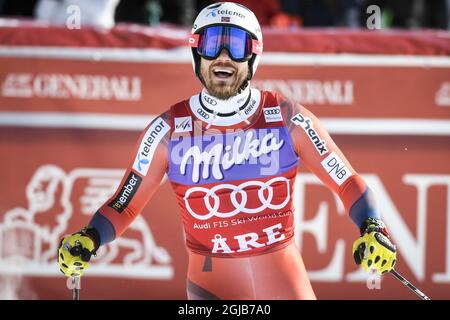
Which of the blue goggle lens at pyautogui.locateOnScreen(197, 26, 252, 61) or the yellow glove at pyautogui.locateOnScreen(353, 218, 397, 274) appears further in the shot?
the blue goggle lens at pyautogui.locateOnScreen(197, 26, 252, 61)

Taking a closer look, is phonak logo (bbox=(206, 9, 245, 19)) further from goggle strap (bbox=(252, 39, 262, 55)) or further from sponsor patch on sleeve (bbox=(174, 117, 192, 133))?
sponsor patch on sleeve (bbox=(174, 117, 192, 133))

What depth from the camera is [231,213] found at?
5297 millimetres

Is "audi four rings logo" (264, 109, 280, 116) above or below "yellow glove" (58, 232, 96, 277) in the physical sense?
above

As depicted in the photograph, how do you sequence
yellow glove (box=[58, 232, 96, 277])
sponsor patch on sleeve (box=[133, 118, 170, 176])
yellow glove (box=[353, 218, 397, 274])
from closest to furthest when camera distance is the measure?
yellow glove (box=[353, 218, 397, 274]) < yellow glove (box=[58, 232, 96, 277]) < sponsor patch on sleeve (box=[133, 118, 170, 176])

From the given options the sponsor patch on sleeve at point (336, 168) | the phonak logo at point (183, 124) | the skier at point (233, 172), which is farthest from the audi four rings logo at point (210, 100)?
the sponsor patch on sleeve at point (336, 168)

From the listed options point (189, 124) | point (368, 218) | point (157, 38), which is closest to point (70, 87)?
point (157, 38)

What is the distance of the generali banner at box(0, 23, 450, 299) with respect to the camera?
7.60 metres

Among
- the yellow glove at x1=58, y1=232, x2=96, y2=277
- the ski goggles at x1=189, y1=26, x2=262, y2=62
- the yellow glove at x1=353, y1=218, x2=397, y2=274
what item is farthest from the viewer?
the ski goggles at x1=189, y1=26, x2=262, y2=62

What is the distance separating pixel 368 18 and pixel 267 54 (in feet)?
4.47

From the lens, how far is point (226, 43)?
5.22 m

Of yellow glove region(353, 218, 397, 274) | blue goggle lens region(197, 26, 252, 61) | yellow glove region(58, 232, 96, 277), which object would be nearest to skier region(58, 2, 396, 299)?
blue goggle lens region(197, 26, 252, 61)

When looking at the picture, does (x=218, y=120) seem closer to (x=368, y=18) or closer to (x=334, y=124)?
(x=334, y=124)

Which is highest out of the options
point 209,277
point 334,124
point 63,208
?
point 334,124

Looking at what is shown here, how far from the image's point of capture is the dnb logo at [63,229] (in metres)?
7.65
